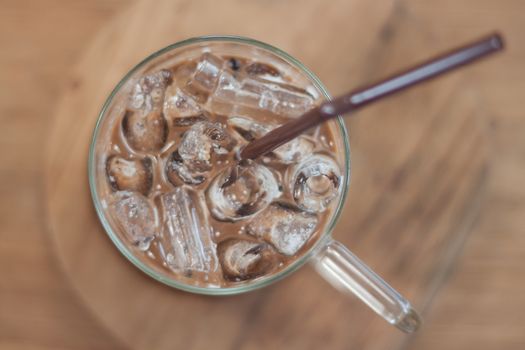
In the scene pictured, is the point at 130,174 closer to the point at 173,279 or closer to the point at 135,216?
the point at 135,216

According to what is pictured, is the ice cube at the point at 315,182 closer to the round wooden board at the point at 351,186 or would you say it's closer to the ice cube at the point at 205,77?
the round wooden board at the point at 351,186

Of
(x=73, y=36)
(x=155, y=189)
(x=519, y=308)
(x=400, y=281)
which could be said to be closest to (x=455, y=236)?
(x=400, y=281)

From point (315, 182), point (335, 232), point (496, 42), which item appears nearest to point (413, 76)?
point (496, 42)

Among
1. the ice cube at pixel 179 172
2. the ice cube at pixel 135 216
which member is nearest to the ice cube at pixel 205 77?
the ice cube at pixel 179 172

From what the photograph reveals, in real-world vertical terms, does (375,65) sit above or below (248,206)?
above

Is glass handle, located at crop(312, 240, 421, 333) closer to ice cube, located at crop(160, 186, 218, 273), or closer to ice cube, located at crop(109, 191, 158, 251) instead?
ice cube, located at crop(160, 186, 218, 273)

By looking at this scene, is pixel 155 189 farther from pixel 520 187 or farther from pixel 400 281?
pixel 520 187

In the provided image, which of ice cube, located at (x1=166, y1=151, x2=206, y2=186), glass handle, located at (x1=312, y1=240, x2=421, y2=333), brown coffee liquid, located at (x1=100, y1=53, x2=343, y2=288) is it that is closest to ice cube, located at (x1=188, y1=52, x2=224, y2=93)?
brown coffee liquid, located at (x1=100, y1=53, x2=343, y2=288)
